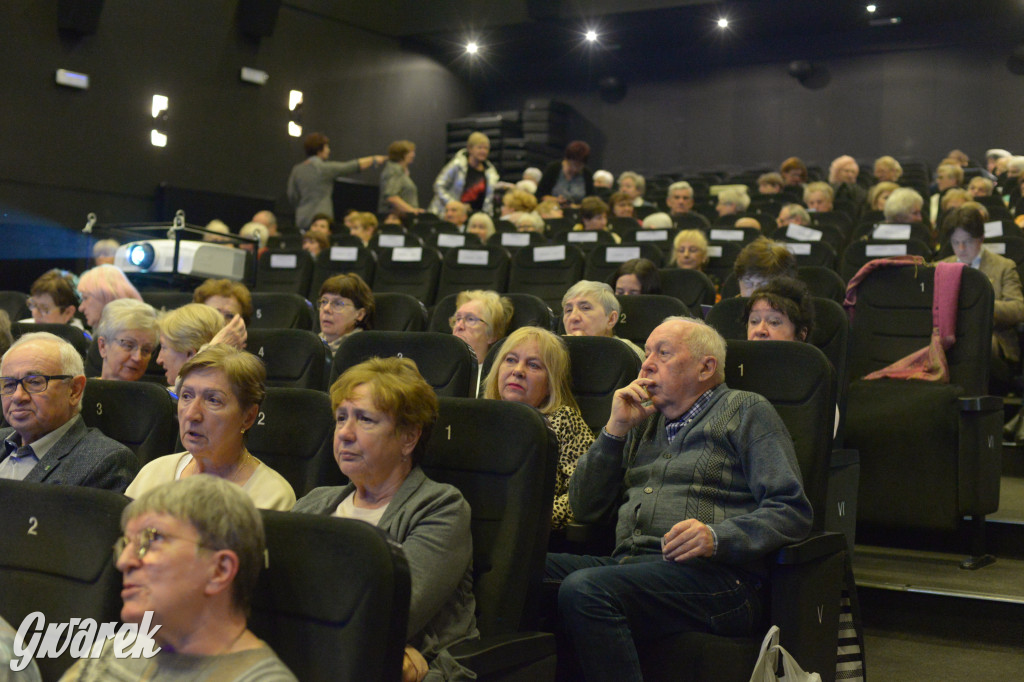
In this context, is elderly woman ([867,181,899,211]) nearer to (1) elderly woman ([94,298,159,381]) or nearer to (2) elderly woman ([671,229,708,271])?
(2) elderly woman ([671,229,708,271])

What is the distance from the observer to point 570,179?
27.4 feet

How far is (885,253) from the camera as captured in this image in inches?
189

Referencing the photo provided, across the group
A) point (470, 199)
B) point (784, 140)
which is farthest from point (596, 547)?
point (784, 140)

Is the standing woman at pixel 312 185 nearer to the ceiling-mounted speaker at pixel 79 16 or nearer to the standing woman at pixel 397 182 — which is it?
the standing woman at pixel 397 182

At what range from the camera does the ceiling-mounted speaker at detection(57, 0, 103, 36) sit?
8242 mm

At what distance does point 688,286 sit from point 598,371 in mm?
1774

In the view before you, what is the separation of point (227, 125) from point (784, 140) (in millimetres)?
6977

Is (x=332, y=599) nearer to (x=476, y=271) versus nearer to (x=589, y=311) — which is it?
(x=589, y=311)

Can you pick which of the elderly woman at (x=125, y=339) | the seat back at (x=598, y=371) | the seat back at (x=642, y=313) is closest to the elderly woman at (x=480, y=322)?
the seat back at (x=642, y=313)

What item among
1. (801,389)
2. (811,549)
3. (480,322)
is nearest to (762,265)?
(480,322)

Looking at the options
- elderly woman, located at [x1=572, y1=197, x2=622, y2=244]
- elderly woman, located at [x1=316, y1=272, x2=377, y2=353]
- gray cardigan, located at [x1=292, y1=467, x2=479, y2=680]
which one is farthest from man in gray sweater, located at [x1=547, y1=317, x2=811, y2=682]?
elderly woman, located at [x1=572, y1=197, x2=622, y2=244]

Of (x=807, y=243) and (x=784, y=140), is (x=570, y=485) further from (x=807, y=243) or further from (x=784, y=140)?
(x=784, y=140)

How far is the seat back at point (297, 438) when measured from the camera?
2246mm

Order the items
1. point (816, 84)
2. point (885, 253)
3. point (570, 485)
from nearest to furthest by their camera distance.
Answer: point (570, 485)
point (885, 253)
point (816, 84)
